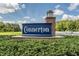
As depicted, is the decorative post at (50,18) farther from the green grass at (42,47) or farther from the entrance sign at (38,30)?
the green grass at (42,47)

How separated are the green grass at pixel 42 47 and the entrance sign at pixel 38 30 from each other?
0.29 feet

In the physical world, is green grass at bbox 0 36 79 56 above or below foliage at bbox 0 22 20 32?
below

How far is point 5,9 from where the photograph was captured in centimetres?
223

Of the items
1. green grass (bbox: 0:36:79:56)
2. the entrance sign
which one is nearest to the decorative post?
the entrance sign

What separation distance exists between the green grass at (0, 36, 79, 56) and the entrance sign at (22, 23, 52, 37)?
0.09 m

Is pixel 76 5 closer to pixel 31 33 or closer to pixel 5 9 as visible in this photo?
pixel 31 33

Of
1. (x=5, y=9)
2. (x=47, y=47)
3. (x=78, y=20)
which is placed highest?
(x=5, y=9)

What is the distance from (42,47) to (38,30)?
0.22 m

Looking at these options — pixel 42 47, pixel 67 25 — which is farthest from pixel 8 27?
pixel 67 25

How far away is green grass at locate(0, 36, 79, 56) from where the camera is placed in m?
2.19

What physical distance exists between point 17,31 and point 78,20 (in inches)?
29.8

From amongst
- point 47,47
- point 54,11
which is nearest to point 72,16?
point 54,11

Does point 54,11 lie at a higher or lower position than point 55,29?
higher

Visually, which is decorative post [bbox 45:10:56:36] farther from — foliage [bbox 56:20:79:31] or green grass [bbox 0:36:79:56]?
green grass [bbox 0:36:79:56]
